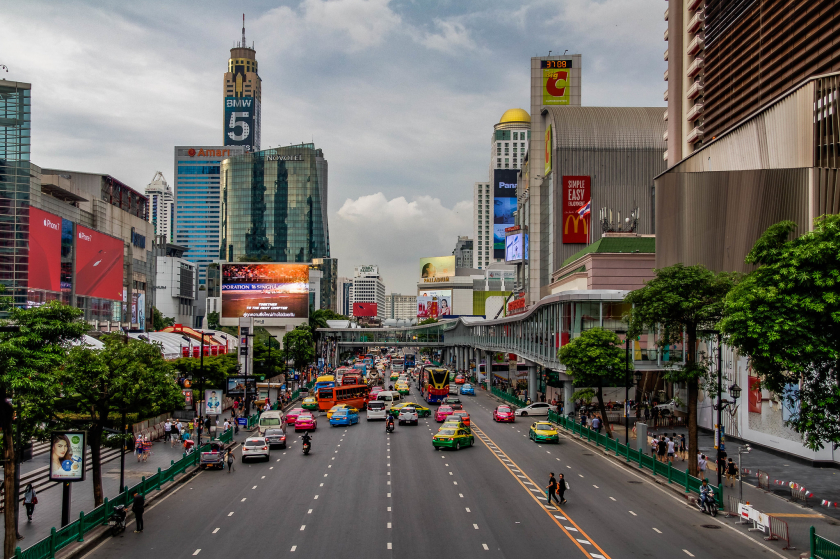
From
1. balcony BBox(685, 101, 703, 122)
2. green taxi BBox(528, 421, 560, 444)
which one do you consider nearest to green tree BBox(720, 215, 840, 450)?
green taxi BBox(528, 421, 560, 444)

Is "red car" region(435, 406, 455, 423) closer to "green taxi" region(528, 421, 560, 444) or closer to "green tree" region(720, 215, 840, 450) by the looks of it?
"green taxi" region(528, 421, 560, 444)

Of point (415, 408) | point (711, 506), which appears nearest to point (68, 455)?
point (711, 506)

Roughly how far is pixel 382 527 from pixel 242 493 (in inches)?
343

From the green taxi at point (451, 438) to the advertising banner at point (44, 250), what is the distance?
210ft

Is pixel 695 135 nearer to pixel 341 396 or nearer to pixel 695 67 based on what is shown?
pixel 695 67

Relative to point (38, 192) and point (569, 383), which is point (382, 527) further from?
point (38, 192)

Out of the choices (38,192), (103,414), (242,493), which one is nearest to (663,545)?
(242,493)

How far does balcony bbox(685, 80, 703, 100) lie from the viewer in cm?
6175

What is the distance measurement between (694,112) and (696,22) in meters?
7.64

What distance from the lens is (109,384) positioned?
26016 mm

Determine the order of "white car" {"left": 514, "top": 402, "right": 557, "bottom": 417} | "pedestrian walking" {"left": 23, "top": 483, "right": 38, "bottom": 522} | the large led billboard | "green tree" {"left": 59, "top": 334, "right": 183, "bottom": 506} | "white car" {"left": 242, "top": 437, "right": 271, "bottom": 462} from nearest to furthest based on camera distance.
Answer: "pedestrian walking" {"left": 23, "top": 483, "right": 38, "bottom": 522}, "green tree" {"left": 59, "top": 334, "right": 183, "bottom": 506}, "white car" {"left": 242, "top": 437, "right": 271, "bottom": 462}, "white car" {"left": 514, "top": 402, "right": 557, "bottom": 417}, the large led billboard

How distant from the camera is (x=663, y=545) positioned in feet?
69.4

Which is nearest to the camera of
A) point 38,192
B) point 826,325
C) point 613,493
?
point 826,325

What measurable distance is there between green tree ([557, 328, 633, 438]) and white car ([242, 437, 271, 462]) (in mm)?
21874
